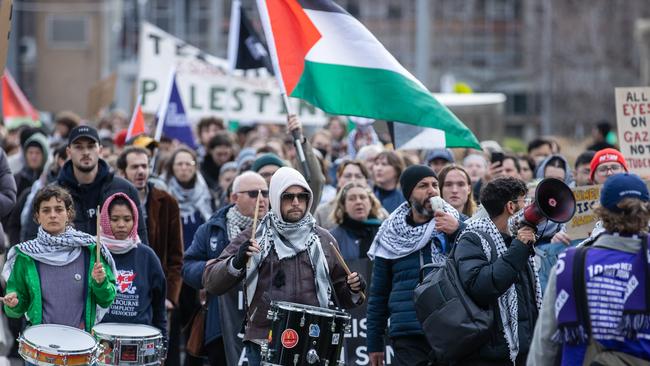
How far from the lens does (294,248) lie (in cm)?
834

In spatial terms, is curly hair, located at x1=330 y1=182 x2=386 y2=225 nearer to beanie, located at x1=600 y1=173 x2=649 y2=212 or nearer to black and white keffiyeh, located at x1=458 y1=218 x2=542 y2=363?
black and white keffiyeh, located at x1=458 y1=218 x2=542 y2=363

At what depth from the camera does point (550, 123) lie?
5769cm

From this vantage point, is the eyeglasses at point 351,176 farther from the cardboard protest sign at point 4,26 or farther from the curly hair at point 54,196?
the curly hair at point 54,196

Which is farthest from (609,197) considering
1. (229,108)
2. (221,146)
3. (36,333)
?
(229,108)

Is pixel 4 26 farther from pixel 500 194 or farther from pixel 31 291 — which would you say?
pixel 500 194

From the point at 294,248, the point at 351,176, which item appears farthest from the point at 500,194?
the point at 351,176

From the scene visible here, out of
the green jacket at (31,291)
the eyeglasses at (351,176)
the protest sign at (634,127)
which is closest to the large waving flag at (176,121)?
the eyeglasses at (351,176)

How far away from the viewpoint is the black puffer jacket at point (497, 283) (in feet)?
24.6

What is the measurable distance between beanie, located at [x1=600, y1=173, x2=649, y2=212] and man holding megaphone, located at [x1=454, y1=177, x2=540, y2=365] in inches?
37.9

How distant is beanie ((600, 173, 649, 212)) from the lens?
6.54 meters

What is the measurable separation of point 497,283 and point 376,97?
300 cm

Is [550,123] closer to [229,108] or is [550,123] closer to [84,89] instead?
[84,89]

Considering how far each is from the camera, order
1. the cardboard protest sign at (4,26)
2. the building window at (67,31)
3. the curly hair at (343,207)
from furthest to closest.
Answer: the building window at (67,31), the curly hair at (343,207), the cardboard protest sign at (4,26)

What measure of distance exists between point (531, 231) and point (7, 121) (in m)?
16.6
